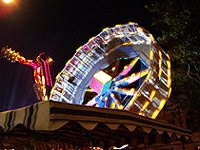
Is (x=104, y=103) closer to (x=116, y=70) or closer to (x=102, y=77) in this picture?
(x=102, y=77)

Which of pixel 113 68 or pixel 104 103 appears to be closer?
pixel 104 103

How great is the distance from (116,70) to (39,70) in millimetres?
5349

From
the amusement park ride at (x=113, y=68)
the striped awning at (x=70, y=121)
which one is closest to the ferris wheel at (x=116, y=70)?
the amusement park ride at (x=113, y=68)

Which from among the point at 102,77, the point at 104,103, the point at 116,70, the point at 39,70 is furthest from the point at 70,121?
the point at 39,70

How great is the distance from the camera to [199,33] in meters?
12.2

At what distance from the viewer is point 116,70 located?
12.8 meters

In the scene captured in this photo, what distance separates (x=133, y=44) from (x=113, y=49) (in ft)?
3.24

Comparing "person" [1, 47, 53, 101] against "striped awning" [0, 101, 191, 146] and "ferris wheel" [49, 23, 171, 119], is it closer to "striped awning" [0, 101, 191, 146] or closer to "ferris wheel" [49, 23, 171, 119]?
"ferris wheel" [49, 23, 171, 119]

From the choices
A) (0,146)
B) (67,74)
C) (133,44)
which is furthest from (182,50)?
(0,146)

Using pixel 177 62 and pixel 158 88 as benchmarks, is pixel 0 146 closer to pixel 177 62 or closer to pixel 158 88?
pixel 158 88

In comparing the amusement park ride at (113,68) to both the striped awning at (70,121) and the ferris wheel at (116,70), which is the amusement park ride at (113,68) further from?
the striped awning at (70,121)

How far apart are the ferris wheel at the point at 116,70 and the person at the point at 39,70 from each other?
9.04 ft

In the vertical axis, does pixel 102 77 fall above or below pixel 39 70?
below

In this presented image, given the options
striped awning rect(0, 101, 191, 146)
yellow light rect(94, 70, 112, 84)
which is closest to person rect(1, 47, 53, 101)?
yellow light rect(94, 70, 112, 84)
